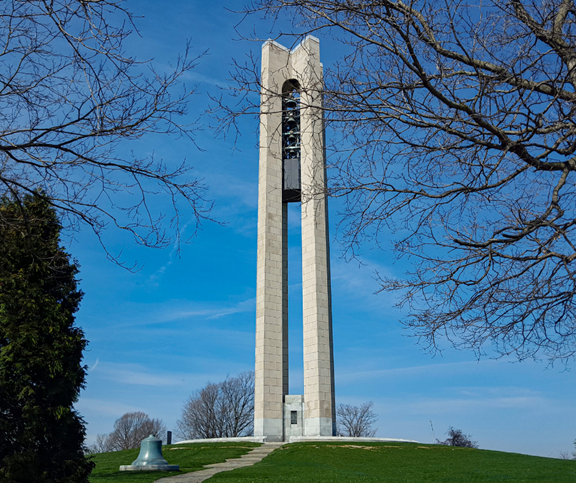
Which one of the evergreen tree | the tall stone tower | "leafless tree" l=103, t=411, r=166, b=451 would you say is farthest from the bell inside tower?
"leafless tree" l=103, t=411, r=166, b=451

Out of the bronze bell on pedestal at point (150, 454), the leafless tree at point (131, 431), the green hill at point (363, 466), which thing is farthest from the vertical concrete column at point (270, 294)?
the leafless tree at point (131, 431)

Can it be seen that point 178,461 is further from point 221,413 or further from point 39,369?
point 221,413

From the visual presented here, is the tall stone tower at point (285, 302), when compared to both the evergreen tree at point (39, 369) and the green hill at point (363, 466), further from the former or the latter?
the evergreen tree at point (39, 369)

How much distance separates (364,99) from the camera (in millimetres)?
5781

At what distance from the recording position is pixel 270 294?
93.0ft

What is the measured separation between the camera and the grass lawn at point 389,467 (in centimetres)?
1161

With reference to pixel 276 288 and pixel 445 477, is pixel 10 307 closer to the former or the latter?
pixel 445 477

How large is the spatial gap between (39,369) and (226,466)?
7.44 meters

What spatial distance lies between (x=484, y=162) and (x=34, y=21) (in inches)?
204

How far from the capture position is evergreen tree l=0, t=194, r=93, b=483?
413 inches

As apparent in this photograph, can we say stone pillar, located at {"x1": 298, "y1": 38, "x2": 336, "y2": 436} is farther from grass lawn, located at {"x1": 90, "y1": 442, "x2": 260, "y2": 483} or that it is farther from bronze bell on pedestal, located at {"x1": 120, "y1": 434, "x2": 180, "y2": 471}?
bronze bell on pedestal, located at {"x1": 120, "y1": 434, "x2": 180, "y2": 471}

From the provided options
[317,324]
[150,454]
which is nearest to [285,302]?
[317,324]

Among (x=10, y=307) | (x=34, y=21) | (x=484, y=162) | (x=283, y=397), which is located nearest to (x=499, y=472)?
(x=484, y=162)

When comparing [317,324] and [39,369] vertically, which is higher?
[317,324]
